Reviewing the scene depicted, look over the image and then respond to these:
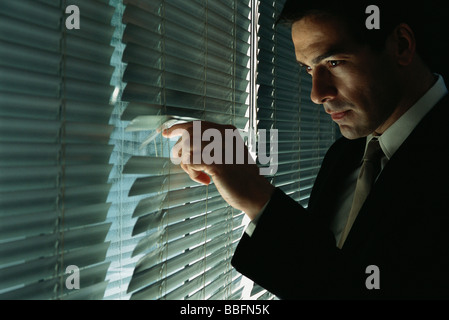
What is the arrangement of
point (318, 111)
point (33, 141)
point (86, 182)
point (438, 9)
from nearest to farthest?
point (33, 141)
point (86, 182)
point (438, 9)
point (318, 111)

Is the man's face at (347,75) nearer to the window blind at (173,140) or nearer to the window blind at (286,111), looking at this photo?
the window blind at (173,140)

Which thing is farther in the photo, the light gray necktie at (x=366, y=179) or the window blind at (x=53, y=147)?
the light gray necktie at (x=366, y=179)

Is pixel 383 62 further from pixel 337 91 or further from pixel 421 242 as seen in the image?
pixel 421 242

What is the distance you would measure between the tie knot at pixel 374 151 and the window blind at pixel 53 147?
2.98ft

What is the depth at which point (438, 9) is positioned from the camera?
5.12ft

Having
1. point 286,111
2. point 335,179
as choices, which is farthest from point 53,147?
point 286,111

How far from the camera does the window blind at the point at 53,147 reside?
68cm

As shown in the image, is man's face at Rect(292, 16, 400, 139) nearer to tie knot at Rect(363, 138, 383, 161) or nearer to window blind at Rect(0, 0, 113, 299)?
tie knot at Rect(363, 138, 383, 161)

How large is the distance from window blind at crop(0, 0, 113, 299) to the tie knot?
→ 0.91 metres

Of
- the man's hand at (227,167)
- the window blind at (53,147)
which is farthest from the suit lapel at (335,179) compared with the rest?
the window blind at (53,147)

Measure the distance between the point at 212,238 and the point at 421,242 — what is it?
0.72 m

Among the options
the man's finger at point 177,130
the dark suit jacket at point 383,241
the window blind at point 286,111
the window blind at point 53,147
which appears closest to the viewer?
the window blind at point 53,147

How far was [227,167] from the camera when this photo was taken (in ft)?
3.21
